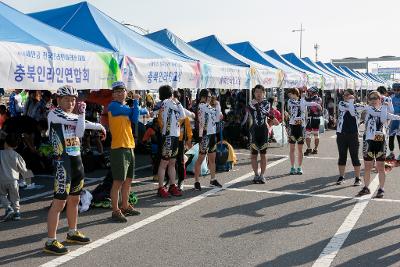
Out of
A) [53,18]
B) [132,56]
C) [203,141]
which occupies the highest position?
[53,18]

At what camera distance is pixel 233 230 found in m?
5.77

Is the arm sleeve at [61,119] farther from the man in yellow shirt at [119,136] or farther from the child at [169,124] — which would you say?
the child at [169,124]

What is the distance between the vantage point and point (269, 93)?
26.1 metres

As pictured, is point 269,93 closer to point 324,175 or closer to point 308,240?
point 324,175

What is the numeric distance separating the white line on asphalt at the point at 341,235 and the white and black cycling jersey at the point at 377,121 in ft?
3.63

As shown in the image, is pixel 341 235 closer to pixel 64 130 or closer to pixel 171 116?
pixel 171 116

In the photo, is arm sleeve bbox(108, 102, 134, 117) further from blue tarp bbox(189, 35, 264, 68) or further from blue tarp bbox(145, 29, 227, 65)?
blue tarp bbox(189, 35, 264, 68)

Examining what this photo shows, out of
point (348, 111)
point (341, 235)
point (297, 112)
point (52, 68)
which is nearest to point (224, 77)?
point (297, 112)

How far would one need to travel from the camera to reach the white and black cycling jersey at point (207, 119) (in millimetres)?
8300

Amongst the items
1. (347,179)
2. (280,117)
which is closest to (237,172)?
(347,179)

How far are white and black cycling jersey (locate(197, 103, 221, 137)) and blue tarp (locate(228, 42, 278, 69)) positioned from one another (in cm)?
819

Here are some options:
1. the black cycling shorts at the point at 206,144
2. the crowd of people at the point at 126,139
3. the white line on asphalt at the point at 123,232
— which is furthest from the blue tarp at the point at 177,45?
the white line on asphalt at the point at 123,232

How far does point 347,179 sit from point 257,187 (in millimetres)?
2125

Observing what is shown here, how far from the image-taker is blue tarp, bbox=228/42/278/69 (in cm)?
1623
